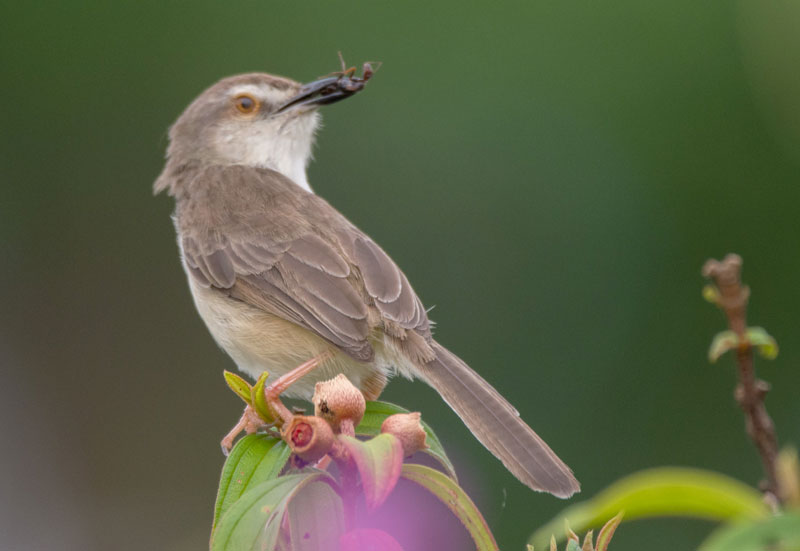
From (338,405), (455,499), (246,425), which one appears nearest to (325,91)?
(246,425)

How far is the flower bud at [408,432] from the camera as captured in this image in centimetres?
180

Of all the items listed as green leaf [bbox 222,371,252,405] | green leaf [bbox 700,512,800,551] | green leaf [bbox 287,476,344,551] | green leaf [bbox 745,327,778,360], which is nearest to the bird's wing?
green leaf [bbox 222,371,252,405]

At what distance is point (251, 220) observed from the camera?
4.46 meters

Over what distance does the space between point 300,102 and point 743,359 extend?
14.3ft

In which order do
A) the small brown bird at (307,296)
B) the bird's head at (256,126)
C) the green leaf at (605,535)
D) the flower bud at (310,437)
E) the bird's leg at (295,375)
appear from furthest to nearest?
1. the bird's head at (256,126)
2. the bird's leg at (295,375)
3. the small brown bird at (307,296)
4. the flower bud at (310,437)
5. the green leaf at (605,535)

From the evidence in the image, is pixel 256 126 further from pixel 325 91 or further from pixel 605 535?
pixel 605 535

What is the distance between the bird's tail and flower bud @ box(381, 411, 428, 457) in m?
0.99

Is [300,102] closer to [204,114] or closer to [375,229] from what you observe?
[204,114]

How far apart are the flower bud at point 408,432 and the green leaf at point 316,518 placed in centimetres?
18

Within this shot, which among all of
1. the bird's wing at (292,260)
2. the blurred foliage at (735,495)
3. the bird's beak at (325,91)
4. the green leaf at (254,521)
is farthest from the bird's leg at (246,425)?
the bird's beak at (325,91)

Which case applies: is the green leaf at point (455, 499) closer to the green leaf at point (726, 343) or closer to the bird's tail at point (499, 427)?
the green leaf at point (726, 343)

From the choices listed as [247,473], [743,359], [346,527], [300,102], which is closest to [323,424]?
[346,527]

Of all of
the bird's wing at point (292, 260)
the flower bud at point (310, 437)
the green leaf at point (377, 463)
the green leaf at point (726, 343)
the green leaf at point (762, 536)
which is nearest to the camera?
the green leaf at point (762, 536)

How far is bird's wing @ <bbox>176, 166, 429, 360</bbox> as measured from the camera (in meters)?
3.84
